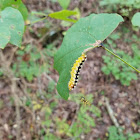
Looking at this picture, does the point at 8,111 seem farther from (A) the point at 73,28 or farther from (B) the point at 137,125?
(A) the point at 73,28

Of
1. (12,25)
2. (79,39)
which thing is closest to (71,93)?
(79,39)

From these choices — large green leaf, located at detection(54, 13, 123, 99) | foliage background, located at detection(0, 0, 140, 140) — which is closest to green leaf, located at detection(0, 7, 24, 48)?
large green leaf, located at detection(54, 13, 123, 99)

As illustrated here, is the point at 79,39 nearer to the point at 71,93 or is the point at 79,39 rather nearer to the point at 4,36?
the point at 4,36

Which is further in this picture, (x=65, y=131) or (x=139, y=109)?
(x=139, y=109)

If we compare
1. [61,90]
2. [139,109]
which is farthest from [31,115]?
[61,90]

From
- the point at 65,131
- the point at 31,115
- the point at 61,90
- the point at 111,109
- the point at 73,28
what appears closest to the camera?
the point at 61,90

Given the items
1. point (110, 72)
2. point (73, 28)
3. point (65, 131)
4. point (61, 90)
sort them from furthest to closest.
→ point (110, 72), point (65, 131), point (73, 28), point (61, 90)

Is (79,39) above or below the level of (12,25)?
below

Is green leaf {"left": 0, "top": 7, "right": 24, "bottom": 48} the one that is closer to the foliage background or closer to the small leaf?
the small leaf

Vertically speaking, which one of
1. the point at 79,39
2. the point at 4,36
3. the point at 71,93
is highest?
the point at 4,36
